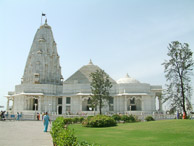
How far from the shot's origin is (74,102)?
157 feet

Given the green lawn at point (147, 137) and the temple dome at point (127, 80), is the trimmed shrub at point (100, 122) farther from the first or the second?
the temple dome at point (127, 80)

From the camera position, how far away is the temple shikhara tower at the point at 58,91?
45.7m

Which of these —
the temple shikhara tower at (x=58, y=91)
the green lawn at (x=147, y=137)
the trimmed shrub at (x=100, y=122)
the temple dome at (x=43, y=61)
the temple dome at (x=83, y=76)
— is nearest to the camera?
the green lawn at (x=147, y=137)

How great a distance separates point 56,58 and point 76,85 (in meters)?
12.6

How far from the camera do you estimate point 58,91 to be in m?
51.2

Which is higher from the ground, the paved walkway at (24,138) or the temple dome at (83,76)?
the temple dome at (83,76)

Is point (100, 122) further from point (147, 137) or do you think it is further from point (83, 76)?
point (83, 76)

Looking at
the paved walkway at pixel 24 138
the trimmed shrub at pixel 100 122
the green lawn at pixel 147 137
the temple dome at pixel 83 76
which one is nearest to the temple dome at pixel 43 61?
the temple dome at pixel 83 76

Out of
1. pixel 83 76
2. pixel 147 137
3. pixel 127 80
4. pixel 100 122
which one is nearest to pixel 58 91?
pixel 83 76

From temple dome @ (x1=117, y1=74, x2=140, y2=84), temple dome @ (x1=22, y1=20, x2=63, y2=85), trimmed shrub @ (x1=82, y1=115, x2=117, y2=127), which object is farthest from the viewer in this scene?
temple dome @ (x1=22, y1=20, x2=63, y2=85)

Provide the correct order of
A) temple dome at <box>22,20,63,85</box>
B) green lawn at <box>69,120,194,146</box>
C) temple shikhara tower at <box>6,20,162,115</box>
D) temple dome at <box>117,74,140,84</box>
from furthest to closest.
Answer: temple dome at <box>22,20,63,85</box> < temple dome at <box>117,74,140,84</box> < temple shikhara tower at <box>6,20,162,115</box> < green lawn at <box>69,120,194,146</box>

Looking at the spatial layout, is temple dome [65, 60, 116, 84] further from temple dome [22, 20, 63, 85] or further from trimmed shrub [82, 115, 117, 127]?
trimmed shrub [82, 115, 117, 127]

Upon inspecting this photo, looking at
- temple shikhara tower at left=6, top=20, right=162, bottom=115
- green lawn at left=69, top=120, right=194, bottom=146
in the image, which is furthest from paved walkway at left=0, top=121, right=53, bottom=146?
temple shikhara tower at left=6, top=20, right=162, bottom=115

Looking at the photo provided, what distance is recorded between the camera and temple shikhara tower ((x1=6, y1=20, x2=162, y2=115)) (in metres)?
45.7
